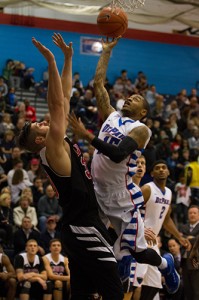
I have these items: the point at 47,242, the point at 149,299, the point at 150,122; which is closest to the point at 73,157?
the point at 149,299

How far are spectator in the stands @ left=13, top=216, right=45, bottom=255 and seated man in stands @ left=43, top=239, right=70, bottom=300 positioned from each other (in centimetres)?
49

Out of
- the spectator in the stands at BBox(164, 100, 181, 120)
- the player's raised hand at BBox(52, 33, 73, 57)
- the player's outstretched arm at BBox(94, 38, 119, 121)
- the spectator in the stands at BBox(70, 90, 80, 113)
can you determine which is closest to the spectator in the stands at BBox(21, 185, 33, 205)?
the player's outstretched arm at BBox(94, 38, 119, 121)

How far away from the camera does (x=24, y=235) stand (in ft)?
38.6

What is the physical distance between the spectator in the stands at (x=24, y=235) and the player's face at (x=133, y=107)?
5.58m

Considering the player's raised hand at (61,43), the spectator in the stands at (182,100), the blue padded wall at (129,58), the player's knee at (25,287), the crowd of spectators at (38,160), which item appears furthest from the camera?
the blue padded wall at (129,58)

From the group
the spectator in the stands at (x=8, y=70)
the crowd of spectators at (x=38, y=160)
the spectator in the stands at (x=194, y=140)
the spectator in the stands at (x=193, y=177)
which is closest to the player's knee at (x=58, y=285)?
the crowd of spectators at (x=38, y=160)

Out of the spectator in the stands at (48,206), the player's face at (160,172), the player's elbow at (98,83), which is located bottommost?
the spectator in the stands at (48,206)

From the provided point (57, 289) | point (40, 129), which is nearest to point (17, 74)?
point (57, 289)

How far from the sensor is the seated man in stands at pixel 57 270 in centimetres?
1100

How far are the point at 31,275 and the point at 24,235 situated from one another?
1.04 metres

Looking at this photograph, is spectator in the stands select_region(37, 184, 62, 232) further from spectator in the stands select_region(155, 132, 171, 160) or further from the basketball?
the basketball

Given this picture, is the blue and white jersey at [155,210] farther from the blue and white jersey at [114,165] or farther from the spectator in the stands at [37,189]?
the spectator in the stands at [37,189]

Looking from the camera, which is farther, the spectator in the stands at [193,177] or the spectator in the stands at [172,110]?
the spectator in the stands at [172,110]

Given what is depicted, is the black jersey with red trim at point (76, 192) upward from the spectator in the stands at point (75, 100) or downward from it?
upward
